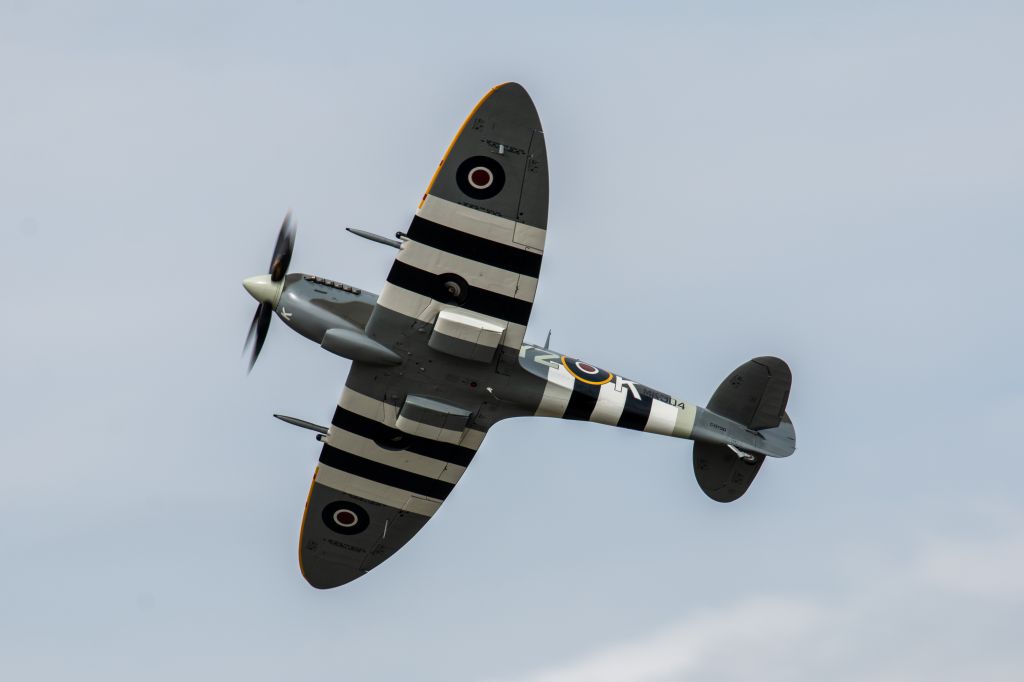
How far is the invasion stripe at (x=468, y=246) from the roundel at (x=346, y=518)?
5930mm

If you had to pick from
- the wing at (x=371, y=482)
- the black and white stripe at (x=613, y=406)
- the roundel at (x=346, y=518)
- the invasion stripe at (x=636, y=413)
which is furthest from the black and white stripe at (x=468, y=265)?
the roundel at (x=346, y=518)

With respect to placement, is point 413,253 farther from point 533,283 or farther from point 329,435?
point 329,435

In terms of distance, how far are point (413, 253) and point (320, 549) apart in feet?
22.3

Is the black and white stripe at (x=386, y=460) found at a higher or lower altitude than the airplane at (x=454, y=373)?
lower

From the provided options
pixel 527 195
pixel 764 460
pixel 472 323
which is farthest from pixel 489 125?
pixel 764 460

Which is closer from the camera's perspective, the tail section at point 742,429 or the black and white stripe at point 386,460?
the black and white stripe at point 386,460

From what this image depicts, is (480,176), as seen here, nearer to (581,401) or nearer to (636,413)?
(581,401)

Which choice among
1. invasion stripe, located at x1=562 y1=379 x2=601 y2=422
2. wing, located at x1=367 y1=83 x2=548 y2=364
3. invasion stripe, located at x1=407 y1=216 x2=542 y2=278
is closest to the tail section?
invasion stripe, located at x1=562 y1=379 x2=601 y2=422

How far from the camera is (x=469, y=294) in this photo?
998 inches

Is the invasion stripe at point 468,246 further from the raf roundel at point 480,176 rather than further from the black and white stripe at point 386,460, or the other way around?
the black and white stripe at point 386,460

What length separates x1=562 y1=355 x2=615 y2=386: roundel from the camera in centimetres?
→ 2712

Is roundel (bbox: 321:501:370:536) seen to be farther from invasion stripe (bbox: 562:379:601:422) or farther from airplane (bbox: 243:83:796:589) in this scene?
invasion stripe (bbox: 562:379:601:422)

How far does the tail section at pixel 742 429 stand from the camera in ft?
92.3

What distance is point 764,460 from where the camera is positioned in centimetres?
2838
